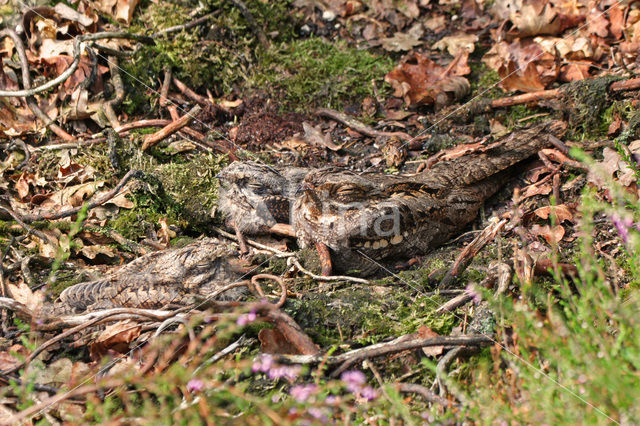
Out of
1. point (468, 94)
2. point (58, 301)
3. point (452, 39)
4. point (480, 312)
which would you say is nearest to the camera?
point (480, 312)

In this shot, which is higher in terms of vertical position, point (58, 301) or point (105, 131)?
point (105, 131)

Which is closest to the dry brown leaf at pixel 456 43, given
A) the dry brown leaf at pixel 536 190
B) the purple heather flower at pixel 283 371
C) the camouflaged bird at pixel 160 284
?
the dry brown leaf at pixel 536 190

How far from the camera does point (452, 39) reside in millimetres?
5621

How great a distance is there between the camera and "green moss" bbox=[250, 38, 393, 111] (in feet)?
17.6

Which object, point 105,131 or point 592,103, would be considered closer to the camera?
Result: point 592,103

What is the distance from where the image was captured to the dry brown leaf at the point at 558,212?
3492mm

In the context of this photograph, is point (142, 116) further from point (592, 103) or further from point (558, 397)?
point (558, 397)

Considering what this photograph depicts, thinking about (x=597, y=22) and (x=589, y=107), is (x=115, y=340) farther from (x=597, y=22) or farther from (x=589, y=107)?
(x=597, y=22)

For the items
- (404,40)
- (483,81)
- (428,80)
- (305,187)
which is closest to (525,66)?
(483,81)

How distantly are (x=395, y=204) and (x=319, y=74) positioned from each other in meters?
2.22

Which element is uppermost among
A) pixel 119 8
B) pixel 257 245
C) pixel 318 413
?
pixel 119 8

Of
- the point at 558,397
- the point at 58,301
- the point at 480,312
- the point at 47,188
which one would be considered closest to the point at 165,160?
the point at 47,188

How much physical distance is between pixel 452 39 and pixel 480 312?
12.2ft

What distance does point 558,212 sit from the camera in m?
3.52
